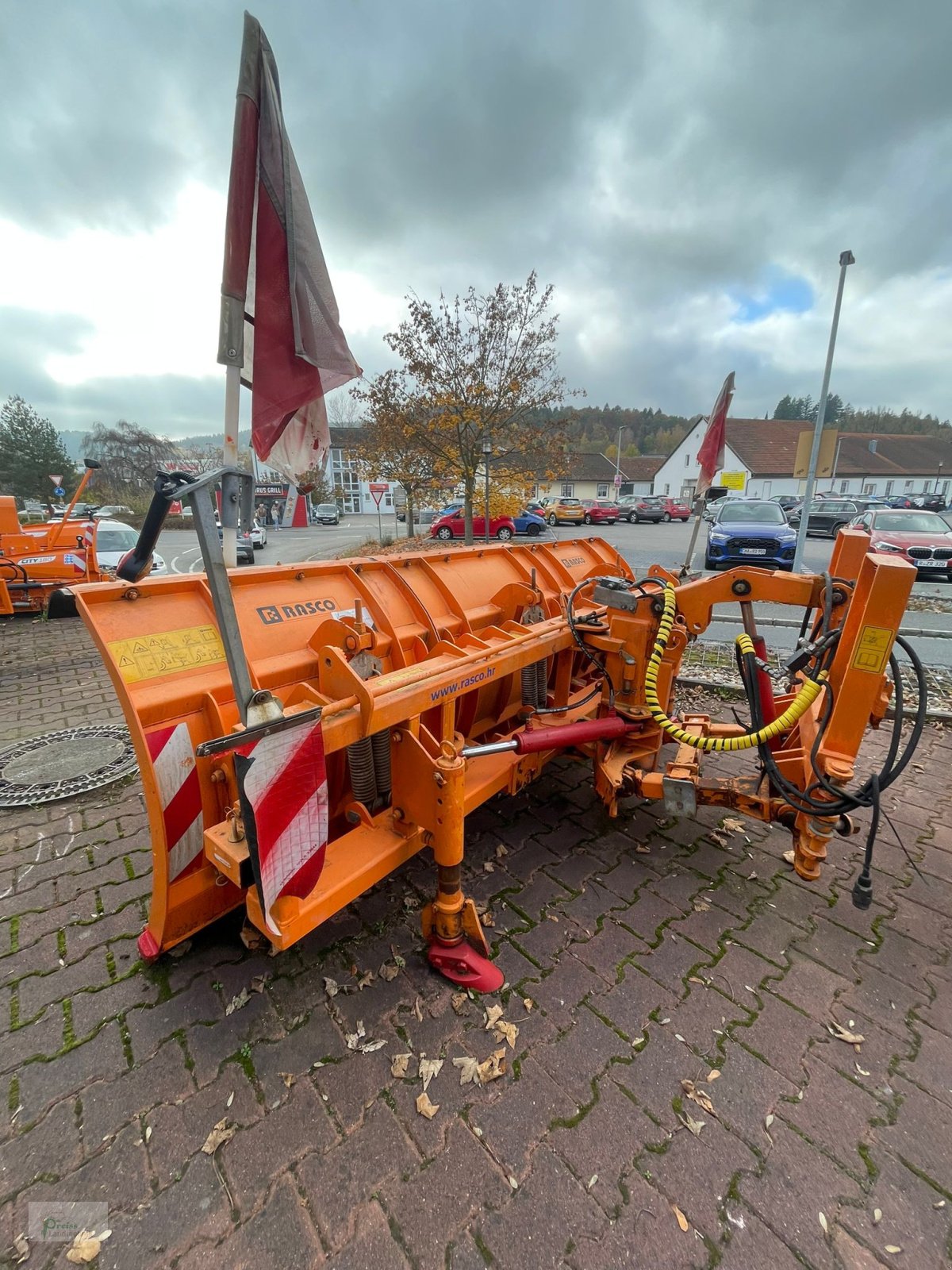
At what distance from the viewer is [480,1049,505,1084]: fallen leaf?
197 centimetres

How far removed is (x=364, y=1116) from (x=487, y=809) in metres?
1.89

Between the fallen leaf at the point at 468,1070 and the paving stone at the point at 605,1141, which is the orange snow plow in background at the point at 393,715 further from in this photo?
the paving stone at the point at 605,1141

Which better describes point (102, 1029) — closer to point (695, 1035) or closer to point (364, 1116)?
point (364, 1116)

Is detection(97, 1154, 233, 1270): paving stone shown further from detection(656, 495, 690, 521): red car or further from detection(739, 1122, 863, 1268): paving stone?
detection(656, 495, 690, 521): red car

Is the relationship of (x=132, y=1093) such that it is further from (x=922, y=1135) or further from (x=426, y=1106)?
(x=922, y=1135)

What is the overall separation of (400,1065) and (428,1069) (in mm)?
110

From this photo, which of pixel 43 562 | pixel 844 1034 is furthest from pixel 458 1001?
pixel 43 562

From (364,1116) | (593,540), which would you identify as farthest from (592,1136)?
(593,540)

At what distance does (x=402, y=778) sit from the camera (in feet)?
7.52

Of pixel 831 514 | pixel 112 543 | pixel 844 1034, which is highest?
pixel 831 514

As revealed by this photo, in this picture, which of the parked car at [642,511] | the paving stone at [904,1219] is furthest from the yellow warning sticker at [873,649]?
the parked car at [642,511]

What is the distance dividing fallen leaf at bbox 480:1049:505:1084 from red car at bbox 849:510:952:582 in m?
13.1

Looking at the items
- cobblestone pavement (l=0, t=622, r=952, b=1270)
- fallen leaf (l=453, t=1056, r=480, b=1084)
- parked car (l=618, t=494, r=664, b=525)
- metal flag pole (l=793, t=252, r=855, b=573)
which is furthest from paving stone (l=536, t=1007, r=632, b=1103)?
parked car (l=618, t=494, r=664, b=525)

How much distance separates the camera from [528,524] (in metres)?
25.4
